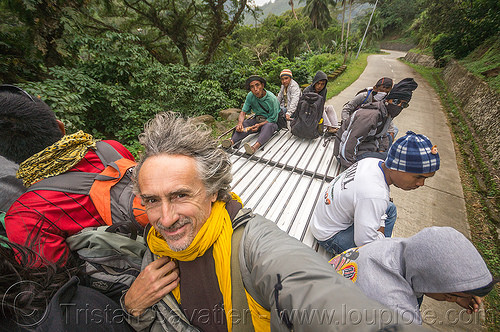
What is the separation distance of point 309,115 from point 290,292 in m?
3.25

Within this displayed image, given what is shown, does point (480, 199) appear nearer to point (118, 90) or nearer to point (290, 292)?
point (290, 292)

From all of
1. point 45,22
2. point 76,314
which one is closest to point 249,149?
point 76,314

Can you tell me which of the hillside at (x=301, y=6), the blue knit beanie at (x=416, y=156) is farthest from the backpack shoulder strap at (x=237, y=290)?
the hillside at (x=301, y=6)

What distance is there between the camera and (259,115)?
3.89m

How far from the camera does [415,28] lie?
30.2 m

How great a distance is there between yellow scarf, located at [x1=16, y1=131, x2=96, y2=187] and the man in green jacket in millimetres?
2207

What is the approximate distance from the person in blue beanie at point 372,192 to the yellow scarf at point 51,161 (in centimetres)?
210

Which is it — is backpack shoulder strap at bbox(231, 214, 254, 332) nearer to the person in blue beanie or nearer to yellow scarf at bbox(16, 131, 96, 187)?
the person in blue beanie

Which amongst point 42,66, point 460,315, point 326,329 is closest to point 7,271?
point 326,329

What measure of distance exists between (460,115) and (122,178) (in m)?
10.1

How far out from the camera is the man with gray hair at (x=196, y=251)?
1.01m

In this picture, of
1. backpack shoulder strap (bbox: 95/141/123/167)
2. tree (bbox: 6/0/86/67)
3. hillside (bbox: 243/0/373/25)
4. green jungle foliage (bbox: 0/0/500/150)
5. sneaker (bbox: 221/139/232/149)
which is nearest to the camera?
backpack shoulder strap (bbox: 95/141/123/167)

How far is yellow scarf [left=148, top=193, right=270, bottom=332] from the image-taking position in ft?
3.35

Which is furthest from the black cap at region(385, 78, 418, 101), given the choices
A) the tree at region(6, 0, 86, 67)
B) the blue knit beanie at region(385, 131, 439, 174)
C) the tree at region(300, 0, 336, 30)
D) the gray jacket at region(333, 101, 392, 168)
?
the tree at region(300, 0, 336, 30)
